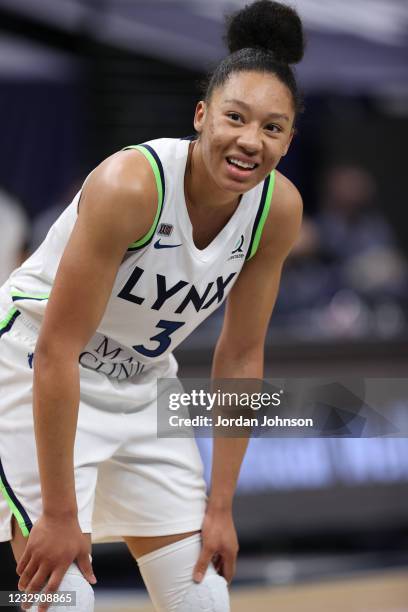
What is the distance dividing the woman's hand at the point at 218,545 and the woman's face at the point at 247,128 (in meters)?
0.82

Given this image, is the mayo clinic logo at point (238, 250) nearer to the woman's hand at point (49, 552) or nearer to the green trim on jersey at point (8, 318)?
the green trim on jersey at point (8, 318)

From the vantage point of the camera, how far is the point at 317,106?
7.73 m

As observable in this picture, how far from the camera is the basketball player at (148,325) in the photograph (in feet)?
7.27

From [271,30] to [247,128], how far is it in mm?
270

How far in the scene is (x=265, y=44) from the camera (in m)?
2.36

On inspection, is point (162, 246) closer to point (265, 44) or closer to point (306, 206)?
point (265, 44)

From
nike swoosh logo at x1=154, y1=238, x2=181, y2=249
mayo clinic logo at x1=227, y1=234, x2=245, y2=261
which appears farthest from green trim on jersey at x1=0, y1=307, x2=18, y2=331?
mayo clinic logo at x1=227, y1=234, x2=245, y2=261

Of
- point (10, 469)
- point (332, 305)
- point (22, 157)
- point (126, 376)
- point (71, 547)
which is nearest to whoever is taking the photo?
point (71, 547)

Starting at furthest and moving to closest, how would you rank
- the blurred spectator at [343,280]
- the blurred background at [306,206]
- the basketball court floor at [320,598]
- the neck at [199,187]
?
the blurred spectator at [343,280] < the blurred background at [306,206] < the basketball court floor at [320,598] < the neck at [199,187]

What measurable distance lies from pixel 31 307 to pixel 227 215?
1.62ft

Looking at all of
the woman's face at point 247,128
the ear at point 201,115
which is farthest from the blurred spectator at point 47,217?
the woman's face at point 247,128

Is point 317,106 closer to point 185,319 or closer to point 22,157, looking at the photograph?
point 22,157

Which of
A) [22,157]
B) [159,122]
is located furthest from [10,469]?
[159,122]

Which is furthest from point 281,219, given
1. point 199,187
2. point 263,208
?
point 199,187
